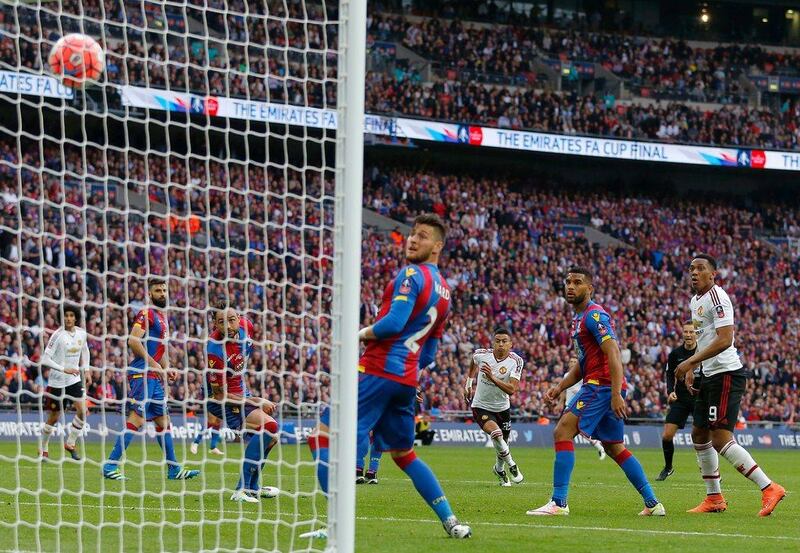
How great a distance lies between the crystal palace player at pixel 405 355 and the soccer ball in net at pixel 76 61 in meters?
2.62

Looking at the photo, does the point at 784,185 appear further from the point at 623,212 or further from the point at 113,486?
the point at 113,486

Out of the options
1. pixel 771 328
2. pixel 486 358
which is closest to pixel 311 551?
pixel 486 358

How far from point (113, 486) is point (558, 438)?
483cm

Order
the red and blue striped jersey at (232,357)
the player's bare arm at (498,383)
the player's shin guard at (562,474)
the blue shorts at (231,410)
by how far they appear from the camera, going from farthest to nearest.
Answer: the player's bare arm at (498,383), the blue shorts at (231,410), the red and blue striped jersey at (232,357), the player's shin guard at (562,474)

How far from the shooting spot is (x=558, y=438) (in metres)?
11.6

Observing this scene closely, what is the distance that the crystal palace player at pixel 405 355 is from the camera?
864 centimetres

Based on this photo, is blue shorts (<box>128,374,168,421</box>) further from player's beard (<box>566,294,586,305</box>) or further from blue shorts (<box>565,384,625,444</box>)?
player's beard (<box>566,294,586,305</box>)

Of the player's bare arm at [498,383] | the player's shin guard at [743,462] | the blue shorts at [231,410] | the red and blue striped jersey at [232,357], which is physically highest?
the red and blue striped jersey at [232,357]

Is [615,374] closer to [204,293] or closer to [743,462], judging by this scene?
[743,462]

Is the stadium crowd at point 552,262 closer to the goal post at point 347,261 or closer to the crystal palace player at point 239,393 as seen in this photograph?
the crystal palace player at point 239,393

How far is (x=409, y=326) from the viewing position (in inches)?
350

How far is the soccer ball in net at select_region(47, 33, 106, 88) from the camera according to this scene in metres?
9.11

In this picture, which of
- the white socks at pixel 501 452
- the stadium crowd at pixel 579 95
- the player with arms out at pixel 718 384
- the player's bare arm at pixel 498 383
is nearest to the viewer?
the player with arms out at pixel 718 384

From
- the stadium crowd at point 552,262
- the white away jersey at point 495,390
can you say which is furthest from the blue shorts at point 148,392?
the stadium crowd at point 552,262
